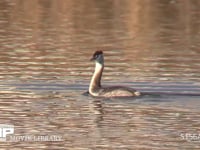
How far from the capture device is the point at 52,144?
12.9 m

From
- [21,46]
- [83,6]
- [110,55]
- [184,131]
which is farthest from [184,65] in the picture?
[83,6]

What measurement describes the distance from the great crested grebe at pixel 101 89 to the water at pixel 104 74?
12 centimetres

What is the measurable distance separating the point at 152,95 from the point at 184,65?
2.96 m

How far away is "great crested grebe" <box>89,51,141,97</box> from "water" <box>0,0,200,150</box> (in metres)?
0.12

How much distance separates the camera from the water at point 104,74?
13.6m

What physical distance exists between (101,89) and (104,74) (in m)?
1.81

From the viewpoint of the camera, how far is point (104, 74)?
1855cm

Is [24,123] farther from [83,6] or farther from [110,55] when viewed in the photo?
[83,6]
